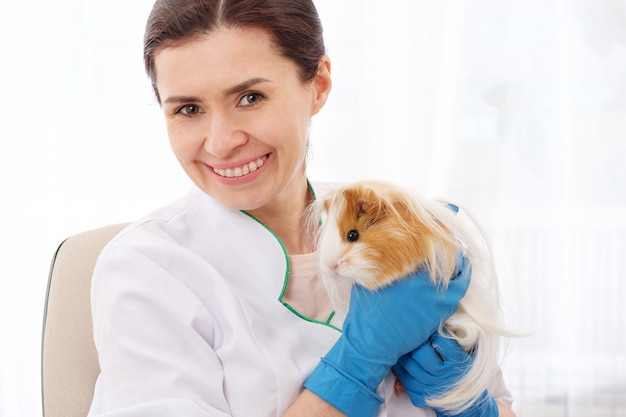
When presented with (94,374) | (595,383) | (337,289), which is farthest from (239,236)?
(595,383)

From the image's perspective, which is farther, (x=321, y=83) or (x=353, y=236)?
(x=321, y=83)

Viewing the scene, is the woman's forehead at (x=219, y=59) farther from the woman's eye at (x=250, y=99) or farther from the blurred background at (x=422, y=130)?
the blurred background at (x=422, y=130)

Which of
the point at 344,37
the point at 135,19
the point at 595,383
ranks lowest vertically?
the point at 595,383

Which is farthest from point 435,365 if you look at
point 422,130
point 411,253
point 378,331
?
point 422,130

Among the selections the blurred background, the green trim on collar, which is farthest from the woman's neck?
the blurred background

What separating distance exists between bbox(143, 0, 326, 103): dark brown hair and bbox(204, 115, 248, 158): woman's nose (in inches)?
6.2

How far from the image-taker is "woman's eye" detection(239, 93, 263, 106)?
1.31m

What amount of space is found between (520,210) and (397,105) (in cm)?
65

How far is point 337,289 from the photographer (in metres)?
1.33

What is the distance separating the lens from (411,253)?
1.20 metres

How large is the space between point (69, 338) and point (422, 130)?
1.75 metres

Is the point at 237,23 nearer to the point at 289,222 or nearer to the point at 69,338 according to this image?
the point at 289,222

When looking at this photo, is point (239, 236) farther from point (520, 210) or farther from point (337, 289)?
point (520, 210)

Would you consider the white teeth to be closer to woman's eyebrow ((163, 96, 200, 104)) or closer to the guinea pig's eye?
woman's eyebrow ((163, 96, 200, 104))
